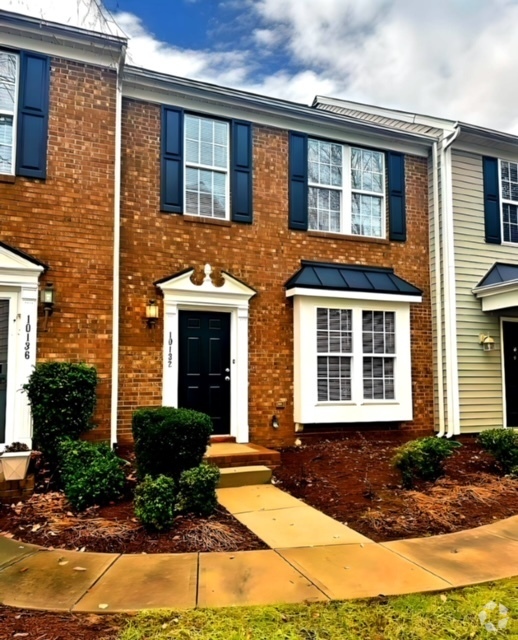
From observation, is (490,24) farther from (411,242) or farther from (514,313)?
(514,313)

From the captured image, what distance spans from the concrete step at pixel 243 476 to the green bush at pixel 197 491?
1.26 metres

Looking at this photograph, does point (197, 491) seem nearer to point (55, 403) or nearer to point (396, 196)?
point (55, 403)

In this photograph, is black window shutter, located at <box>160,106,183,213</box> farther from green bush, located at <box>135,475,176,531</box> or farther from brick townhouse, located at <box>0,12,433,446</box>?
green bush, located at <box>135,475,176,531</box>

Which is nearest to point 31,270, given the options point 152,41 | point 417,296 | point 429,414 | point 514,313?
point 152,41

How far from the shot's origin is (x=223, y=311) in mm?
8367

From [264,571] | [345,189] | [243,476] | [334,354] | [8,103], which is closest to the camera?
[264,571]

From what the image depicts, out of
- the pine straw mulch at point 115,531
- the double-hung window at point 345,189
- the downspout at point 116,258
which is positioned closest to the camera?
the pine straw mulch at point 115,531

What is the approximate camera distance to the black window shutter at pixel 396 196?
979 centimetres

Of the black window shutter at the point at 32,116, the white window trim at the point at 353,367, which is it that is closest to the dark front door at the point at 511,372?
the white window trim at the point at 353,367

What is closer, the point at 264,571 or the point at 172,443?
the point at 264,571

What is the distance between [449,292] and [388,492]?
513 centimetres

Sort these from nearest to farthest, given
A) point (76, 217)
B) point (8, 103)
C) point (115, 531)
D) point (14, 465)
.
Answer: point (115, 531)
point (14, 465)
point (8, 103)
point (76, 217)

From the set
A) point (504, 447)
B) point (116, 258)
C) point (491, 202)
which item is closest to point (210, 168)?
point (116, 258)

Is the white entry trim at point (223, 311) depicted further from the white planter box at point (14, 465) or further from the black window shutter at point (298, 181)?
the white planter box at point (14, 465)
